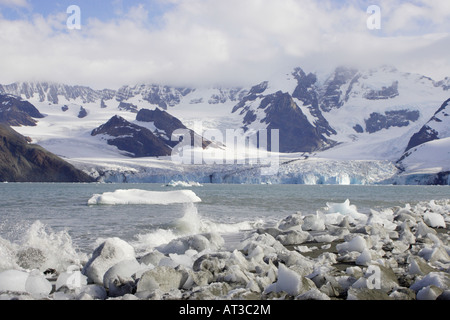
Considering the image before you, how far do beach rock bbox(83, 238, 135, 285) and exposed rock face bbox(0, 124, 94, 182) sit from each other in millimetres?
91900

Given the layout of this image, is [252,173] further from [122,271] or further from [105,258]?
[122,271]

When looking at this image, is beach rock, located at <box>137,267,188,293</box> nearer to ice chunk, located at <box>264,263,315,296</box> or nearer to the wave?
ice chunk, located at <box>264,263,315,296</box>

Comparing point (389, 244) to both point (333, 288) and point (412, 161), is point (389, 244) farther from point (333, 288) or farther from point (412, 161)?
point (412, 161)

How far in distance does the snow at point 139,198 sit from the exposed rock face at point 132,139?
131740mm

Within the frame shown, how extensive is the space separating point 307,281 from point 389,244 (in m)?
4.02

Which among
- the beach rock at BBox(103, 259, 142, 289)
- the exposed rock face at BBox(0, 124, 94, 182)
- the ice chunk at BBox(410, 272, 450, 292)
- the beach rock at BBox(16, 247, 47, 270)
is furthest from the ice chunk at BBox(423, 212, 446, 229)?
the exposed rock face at BBox(0, 124, 94, 182)

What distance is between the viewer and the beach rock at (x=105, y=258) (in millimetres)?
6059

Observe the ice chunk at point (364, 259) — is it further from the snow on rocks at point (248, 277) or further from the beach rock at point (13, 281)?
the beach rock at point (13, 281)

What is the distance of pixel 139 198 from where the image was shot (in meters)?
27.4

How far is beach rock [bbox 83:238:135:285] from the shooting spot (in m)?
6.06
